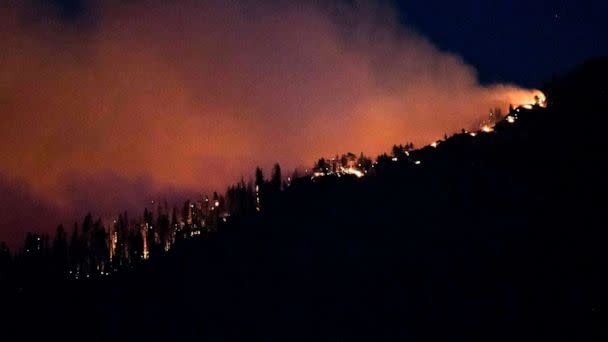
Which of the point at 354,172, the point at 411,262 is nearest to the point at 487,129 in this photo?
the point at 354,172

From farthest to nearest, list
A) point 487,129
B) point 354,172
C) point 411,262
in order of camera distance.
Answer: point 354,172
point 487,129
point 411,262

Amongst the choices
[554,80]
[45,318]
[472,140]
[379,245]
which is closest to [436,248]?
[379,245]

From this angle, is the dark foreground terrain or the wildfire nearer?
the dark foreground terrain

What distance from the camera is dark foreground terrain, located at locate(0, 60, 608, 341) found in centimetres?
9144

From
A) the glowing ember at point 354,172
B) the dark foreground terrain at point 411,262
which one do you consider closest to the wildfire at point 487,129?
the dark foreground terrain at point 411,262

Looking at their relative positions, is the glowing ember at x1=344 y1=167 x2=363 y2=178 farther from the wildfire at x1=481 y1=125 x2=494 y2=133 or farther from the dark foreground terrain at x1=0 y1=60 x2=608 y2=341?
the wildfire at x1=481 y1=125 x2=494 y2=133

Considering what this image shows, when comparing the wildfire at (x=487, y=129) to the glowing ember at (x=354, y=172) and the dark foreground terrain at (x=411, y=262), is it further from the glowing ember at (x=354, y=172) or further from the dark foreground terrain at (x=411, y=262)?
the glowing ember at (x=354, y=172)

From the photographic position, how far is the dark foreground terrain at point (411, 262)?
3600 inches

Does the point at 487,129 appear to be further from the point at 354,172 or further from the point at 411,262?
the point at 411,262

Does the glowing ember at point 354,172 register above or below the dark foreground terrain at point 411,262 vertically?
above

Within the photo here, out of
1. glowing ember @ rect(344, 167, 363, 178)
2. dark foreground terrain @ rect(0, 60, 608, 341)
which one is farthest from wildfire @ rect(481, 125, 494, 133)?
glowing ember @ rect(344, 167, 363, 178)

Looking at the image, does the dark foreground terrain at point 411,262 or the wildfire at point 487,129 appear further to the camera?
the wildfire at point 487,129

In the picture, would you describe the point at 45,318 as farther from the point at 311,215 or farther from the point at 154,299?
the point at 311,215

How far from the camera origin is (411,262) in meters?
112
